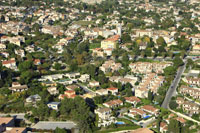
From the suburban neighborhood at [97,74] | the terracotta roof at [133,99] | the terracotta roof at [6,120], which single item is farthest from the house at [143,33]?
the terracotta roof at [6,120]

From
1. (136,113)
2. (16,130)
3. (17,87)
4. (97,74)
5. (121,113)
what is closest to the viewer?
(16,130)

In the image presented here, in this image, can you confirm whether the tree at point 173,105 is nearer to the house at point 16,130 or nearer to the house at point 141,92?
the house at point 141,92

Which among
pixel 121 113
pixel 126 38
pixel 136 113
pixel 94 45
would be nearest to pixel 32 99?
pixel 121 113

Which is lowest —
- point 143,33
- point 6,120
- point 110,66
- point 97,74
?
point 6,120

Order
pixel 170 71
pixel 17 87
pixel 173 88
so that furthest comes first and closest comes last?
pixel 170 71
pixel 173 88
pixel 17 87

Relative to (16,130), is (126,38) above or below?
above

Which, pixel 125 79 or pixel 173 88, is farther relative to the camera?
pixel 125 79

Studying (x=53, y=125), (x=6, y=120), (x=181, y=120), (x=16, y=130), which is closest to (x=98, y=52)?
Result: (x=53, y=125)

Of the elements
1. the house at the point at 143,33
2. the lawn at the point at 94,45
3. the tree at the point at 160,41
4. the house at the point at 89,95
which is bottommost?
the house at the point at 89,95

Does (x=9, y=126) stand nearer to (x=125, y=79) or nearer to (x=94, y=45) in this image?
(x=125, y=79)

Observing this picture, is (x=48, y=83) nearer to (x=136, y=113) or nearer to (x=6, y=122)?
(x=6, y=122)
